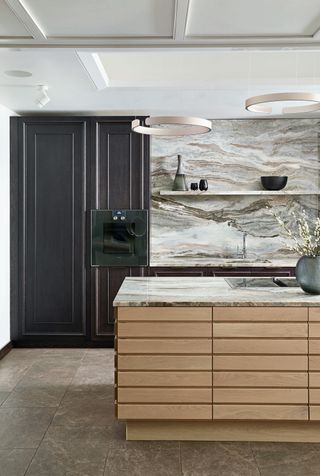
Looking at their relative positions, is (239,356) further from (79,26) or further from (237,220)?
(237,220)

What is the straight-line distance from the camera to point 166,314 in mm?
3379

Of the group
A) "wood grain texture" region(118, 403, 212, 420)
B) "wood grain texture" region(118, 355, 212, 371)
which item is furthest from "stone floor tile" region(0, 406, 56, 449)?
"wood grain texture" region(118, 355, 212, 371)

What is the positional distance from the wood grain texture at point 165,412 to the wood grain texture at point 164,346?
337 millimetres

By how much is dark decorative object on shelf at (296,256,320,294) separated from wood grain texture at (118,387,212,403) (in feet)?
2.99

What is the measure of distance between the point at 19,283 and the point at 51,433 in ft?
8.22

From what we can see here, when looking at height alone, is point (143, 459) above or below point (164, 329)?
below

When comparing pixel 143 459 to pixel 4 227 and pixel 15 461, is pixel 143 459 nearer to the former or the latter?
pixel 15 461

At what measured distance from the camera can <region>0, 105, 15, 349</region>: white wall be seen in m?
5.52

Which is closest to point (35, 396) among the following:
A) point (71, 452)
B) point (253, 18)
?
point (71, 452)

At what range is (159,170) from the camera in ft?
20.5

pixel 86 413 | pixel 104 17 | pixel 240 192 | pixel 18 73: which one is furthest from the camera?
pixel 240 192

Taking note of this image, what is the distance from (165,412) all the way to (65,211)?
9.79 ft

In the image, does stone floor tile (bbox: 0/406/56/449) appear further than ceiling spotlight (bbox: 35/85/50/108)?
No

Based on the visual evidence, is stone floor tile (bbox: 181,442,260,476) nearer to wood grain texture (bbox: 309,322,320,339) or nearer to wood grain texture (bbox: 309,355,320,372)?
wood grain texture (bbox: 309,355,320,372)
